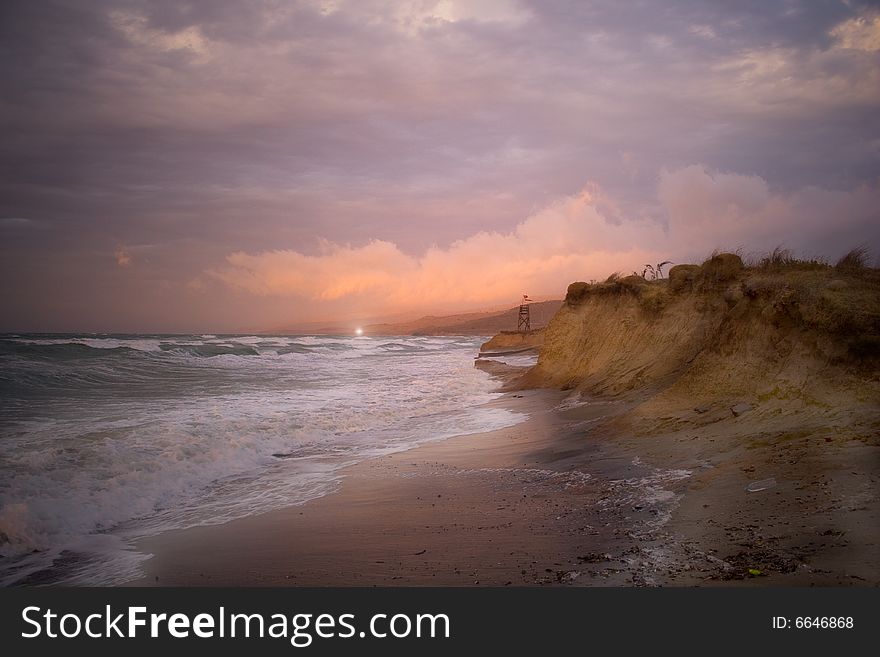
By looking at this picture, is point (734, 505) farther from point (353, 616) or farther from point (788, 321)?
point (788, 321)

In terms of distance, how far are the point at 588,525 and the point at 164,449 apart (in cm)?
838

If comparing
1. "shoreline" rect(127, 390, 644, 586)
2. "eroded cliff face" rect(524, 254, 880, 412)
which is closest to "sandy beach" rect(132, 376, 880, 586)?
"shoreline" rect(127, 390, 644, 586)

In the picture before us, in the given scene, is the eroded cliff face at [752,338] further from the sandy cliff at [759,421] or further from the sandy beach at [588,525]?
the sandy beach at [588,525]

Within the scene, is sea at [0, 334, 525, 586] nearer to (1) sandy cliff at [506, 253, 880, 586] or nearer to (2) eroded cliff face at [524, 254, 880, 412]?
(2) eroded cliff face at [524, 254, 880, 412]

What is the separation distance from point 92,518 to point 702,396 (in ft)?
34.1

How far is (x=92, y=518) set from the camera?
7.16 metres

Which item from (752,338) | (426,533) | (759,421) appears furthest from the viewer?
(752,338)

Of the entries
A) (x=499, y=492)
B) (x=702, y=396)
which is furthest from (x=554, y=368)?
(x=499, y=492)

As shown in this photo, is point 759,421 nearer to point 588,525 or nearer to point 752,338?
point 752,338

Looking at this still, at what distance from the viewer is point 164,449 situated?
1005 cm

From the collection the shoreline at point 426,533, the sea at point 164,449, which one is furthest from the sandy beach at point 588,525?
the sea at point 164,449

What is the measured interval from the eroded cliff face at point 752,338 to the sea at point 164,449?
4376 millimetres

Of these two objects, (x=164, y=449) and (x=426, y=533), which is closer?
(x=426, y=533)

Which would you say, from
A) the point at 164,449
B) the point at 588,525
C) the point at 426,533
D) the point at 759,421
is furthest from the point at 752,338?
the point at 164,449
